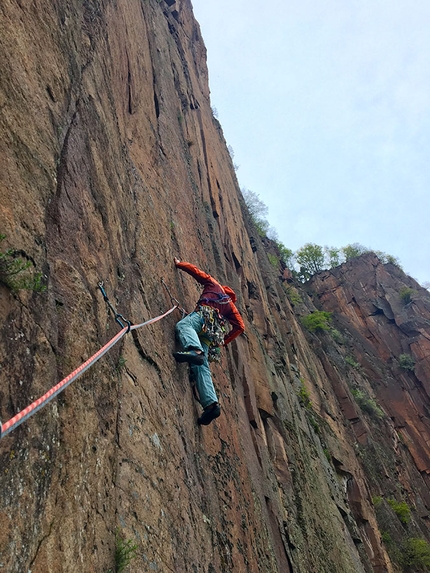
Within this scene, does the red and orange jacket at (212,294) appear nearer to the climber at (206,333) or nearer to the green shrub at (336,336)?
the climber at (206,333)

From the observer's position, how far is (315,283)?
1689 inches

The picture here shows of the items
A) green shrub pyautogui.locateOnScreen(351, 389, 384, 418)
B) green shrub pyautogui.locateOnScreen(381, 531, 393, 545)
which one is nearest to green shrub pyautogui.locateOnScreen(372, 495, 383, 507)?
green shrub pyautogui.locateOnScreen(381, 531, 393, 545)

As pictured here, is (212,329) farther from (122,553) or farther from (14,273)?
(14,273)

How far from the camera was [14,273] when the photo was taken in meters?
2.72

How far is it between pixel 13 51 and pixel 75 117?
99cm

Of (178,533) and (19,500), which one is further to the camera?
(178,533)

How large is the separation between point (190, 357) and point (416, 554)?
55.0 feet

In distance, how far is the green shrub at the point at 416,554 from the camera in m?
16.5

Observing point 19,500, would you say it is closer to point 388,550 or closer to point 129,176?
point 129,176

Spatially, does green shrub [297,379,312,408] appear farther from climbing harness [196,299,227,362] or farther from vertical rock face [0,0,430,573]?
climbing harness [196,299,227,362]

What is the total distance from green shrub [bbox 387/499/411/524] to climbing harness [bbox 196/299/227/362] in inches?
667

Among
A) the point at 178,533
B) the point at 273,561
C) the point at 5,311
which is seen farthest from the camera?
the point at 273,561

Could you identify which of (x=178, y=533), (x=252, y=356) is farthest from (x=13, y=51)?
(x=252, y=356)

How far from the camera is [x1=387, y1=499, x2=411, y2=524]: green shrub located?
1909cm
